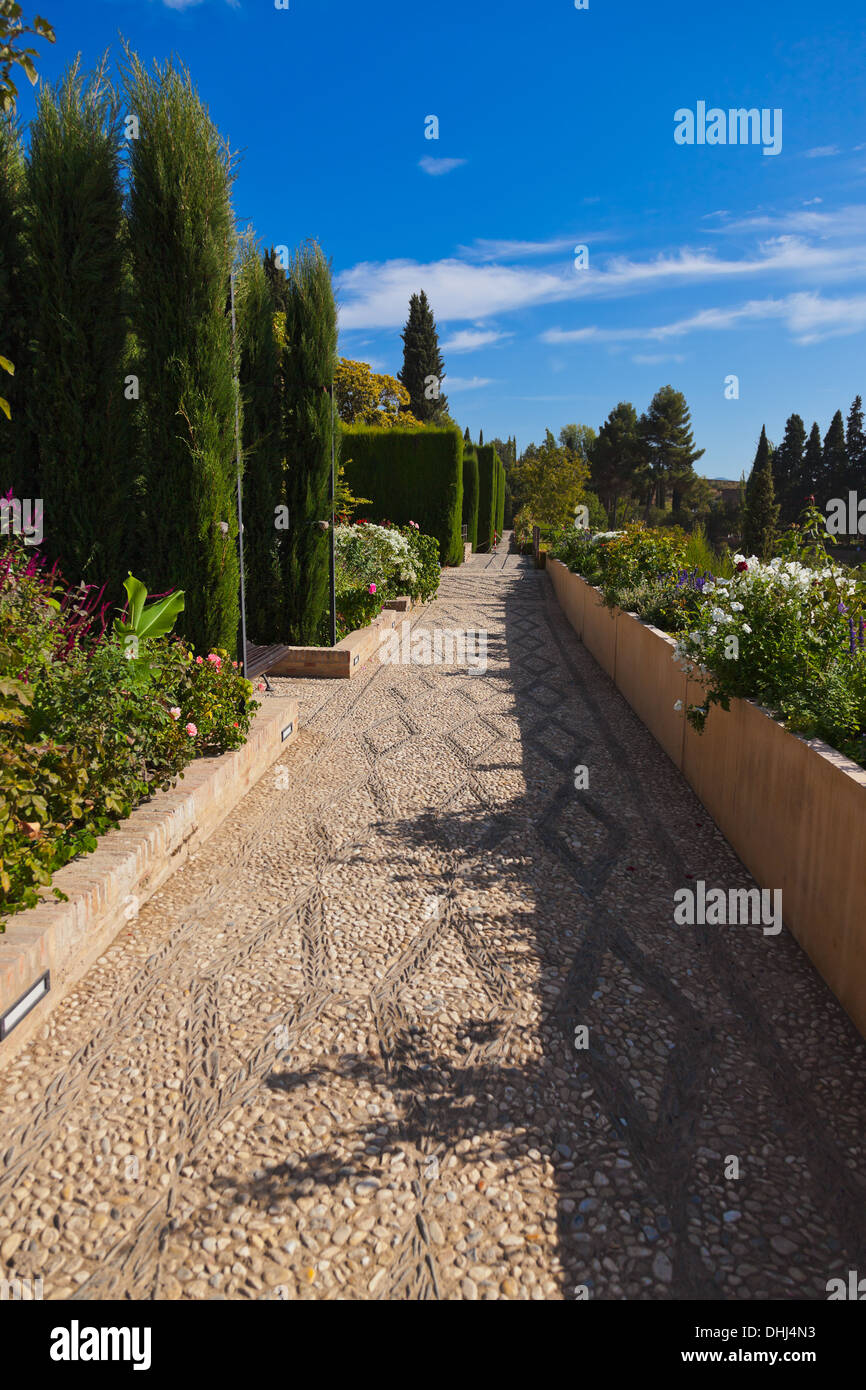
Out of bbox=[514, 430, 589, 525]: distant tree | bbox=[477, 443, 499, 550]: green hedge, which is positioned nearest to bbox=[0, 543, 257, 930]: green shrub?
bbox=[477, 443, 499, 550]: green hedge

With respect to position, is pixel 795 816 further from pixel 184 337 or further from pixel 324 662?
pixel 324 662

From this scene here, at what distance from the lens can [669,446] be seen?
5947 centimetres

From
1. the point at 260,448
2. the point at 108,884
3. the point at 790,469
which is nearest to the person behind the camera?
the point at 108,884

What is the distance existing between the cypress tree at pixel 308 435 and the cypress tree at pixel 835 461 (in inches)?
2050

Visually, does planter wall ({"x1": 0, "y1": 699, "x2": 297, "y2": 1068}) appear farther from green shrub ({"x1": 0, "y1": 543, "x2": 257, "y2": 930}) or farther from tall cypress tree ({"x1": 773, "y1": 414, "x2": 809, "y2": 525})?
tall cypress tree ({"x1": 773, "y1": 414, "x2": 809, "y2": 525})

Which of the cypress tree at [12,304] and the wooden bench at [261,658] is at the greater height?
the cypress tree at [12,304]

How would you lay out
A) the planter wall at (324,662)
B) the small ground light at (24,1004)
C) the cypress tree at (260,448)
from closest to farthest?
the small ground light at (24,1004) < the cypress tree at (260,448) < the planter wall at (324,662)

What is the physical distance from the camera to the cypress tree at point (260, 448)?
26.3 feet

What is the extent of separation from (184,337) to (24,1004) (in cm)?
486

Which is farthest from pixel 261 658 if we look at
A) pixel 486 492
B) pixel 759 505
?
pixel 759 505

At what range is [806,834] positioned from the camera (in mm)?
3295

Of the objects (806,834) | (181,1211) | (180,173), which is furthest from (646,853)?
(180,173)

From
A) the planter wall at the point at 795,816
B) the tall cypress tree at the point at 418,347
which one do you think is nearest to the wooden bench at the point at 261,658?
the planter wall at the point at 795,816

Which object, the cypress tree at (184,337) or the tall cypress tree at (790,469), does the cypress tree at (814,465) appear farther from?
the cypress tree at (184,337)
